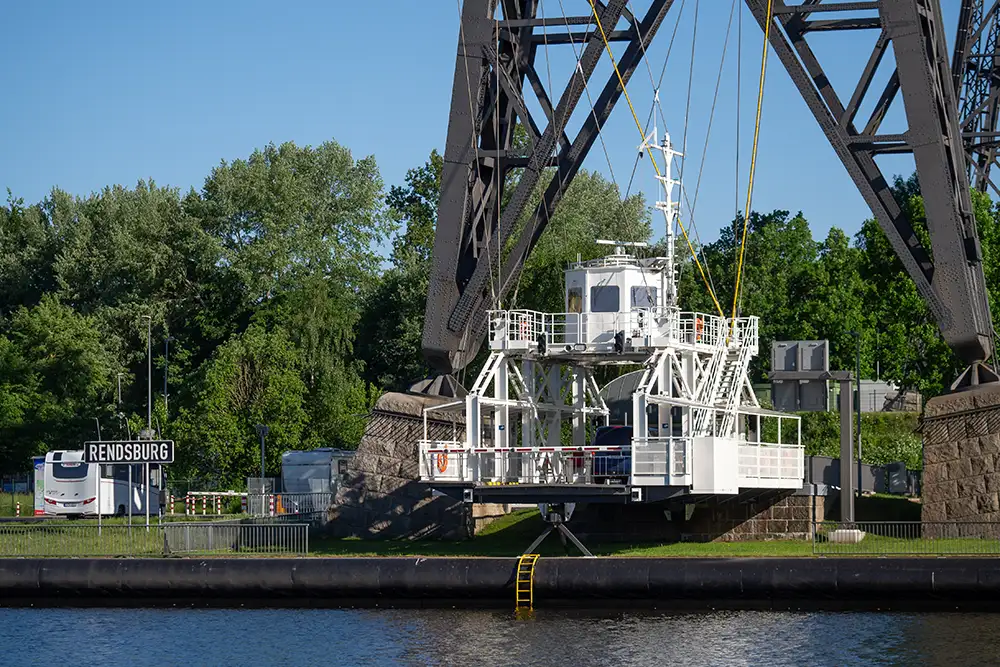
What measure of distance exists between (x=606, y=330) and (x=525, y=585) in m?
9.33

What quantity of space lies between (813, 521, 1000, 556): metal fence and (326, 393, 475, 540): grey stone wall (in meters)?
11.2

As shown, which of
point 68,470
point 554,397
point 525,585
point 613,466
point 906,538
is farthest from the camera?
point 68,470

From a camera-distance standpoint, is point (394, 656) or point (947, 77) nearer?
point (394, 656)

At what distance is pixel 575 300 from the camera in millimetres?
48094

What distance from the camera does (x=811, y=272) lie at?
9100 cm

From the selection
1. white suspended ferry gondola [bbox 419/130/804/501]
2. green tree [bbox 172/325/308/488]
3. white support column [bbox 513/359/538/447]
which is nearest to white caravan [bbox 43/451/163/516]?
green tree [bbox 172/325/308/488]

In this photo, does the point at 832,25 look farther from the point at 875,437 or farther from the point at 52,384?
the point at 52,384

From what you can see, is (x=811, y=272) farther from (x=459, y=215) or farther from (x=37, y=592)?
(x=37, y=592)

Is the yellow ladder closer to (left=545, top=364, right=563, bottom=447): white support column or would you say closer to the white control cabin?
the white control cabin

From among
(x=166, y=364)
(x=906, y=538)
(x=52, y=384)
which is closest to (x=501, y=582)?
(x=906, y=538)

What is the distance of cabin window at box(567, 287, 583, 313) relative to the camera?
157ft

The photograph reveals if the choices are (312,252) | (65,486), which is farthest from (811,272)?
(65,486)

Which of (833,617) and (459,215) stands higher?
(459,215)

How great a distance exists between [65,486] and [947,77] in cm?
4291
